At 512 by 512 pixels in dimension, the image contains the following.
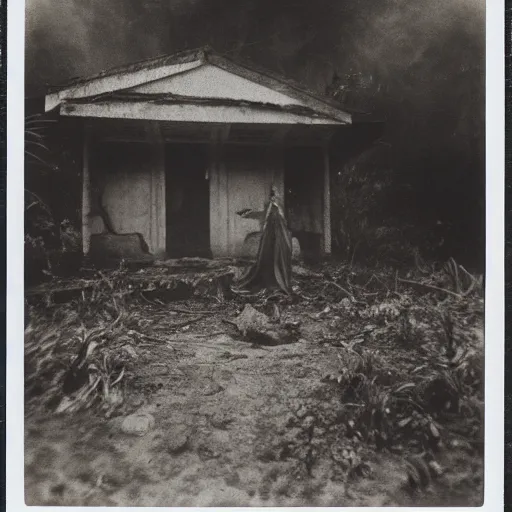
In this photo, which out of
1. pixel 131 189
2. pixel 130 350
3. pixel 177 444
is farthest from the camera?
pixel 131 189

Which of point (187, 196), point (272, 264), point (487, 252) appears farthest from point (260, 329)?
point (487, 252)

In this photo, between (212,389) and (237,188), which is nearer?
(212,389)

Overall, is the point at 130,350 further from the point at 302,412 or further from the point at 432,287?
the point at 432,287

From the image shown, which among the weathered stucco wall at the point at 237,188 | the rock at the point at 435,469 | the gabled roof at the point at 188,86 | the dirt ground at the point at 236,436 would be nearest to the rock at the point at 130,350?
the dirt ground at the point at 236,436

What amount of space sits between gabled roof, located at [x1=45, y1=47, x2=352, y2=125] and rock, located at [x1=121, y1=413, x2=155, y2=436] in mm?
2548

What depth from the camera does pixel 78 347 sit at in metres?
3.19

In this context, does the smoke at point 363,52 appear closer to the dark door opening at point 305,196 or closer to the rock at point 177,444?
the dark door opening at point 305,196

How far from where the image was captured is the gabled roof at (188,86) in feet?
10.6

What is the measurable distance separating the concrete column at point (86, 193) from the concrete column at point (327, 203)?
1984 millimetres

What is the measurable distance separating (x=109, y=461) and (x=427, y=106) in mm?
3914

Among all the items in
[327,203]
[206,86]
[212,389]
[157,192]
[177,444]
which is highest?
[206,86]

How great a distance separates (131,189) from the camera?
10.8ft

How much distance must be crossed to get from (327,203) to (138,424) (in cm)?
238

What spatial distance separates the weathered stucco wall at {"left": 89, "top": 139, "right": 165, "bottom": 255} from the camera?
3.27m
